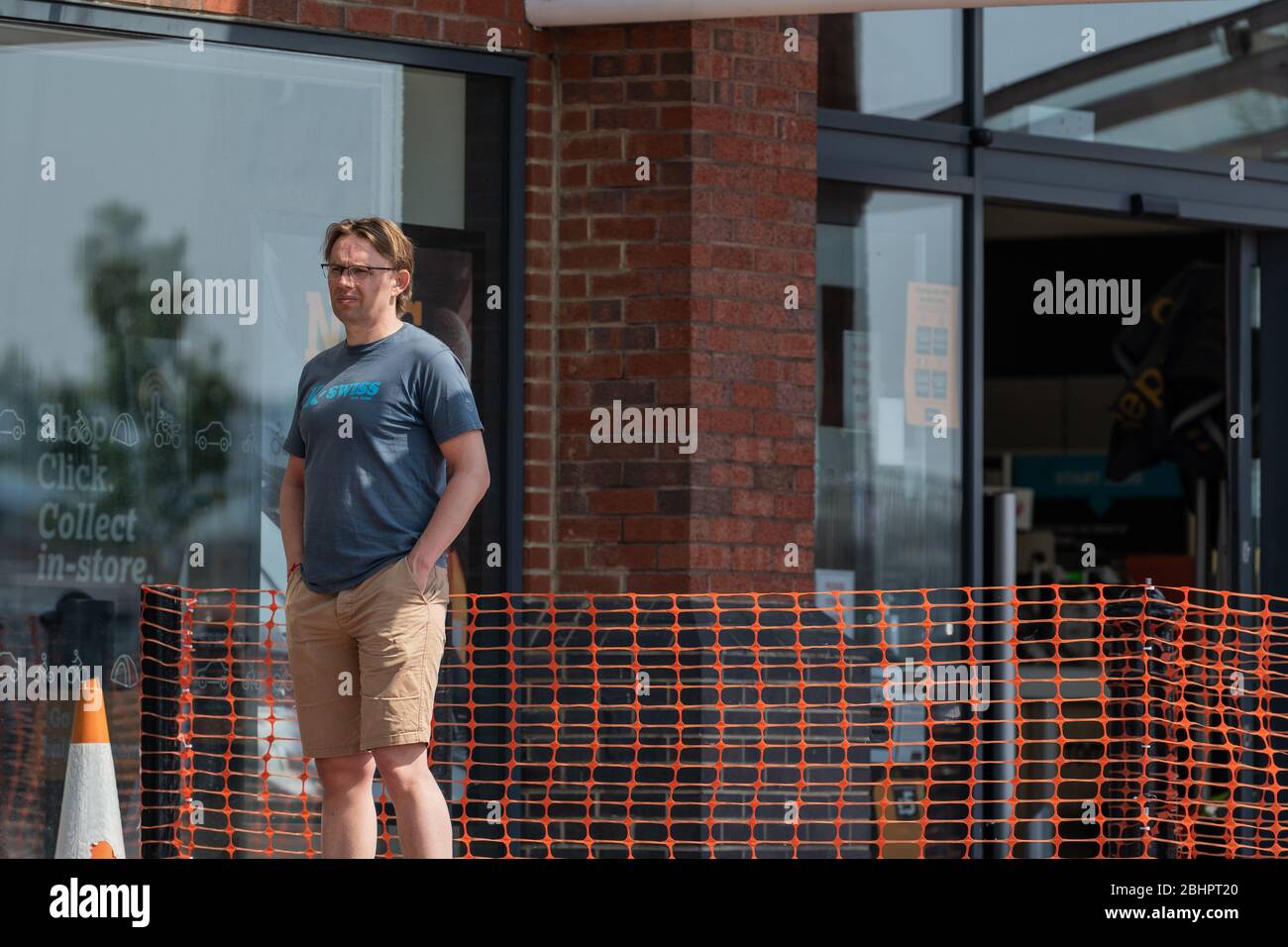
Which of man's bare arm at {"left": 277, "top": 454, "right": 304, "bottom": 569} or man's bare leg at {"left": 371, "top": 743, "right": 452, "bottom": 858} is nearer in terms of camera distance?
man's bare leg at {"left": 371, "top": 743, "right": 452, "bottom": 858}

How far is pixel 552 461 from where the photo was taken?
706 cm

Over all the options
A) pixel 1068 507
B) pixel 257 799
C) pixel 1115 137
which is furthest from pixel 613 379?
pixel 1068 507

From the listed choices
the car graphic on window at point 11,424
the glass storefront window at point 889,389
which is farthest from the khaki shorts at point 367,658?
the glass storefront window at point 889,389

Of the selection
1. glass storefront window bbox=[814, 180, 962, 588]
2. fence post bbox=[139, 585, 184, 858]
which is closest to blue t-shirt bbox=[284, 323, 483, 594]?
fence post bbox=[139, 585, 184, 858]

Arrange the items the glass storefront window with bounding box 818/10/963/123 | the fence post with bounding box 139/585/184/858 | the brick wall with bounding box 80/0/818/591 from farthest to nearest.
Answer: the glass storefront window with bounding box 818/10/963/123 → the brick wall with bounding box 80/0/818/591 → the fence post with bounding box 139/585/184/858

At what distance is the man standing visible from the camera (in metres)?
4.83

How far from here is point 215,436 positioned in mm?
6734

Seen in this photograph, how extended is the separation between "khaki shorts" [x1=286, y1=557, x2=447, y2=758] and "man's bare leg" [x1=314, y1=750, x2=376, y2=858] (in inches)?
2.2

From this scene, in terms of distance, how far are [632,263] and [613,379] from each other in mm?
434

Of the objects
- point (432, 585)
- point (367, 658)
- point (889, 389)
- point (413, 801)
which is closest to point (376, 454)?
point (432, 585)

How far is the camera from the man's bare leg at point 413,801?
188 inches

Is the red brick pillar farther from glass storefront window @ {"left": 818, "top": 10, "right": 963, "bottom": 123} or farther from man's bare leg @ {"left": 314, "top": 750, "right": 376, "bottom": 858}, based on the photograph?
man's bare leg @ {"left": 314, "top": 750, "right": 376, "bottom": 858}

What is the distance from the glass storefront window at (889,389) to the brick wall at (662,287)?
1.77 ft

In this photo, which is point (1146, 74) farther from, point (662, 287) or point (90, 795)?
point (90, 795)
